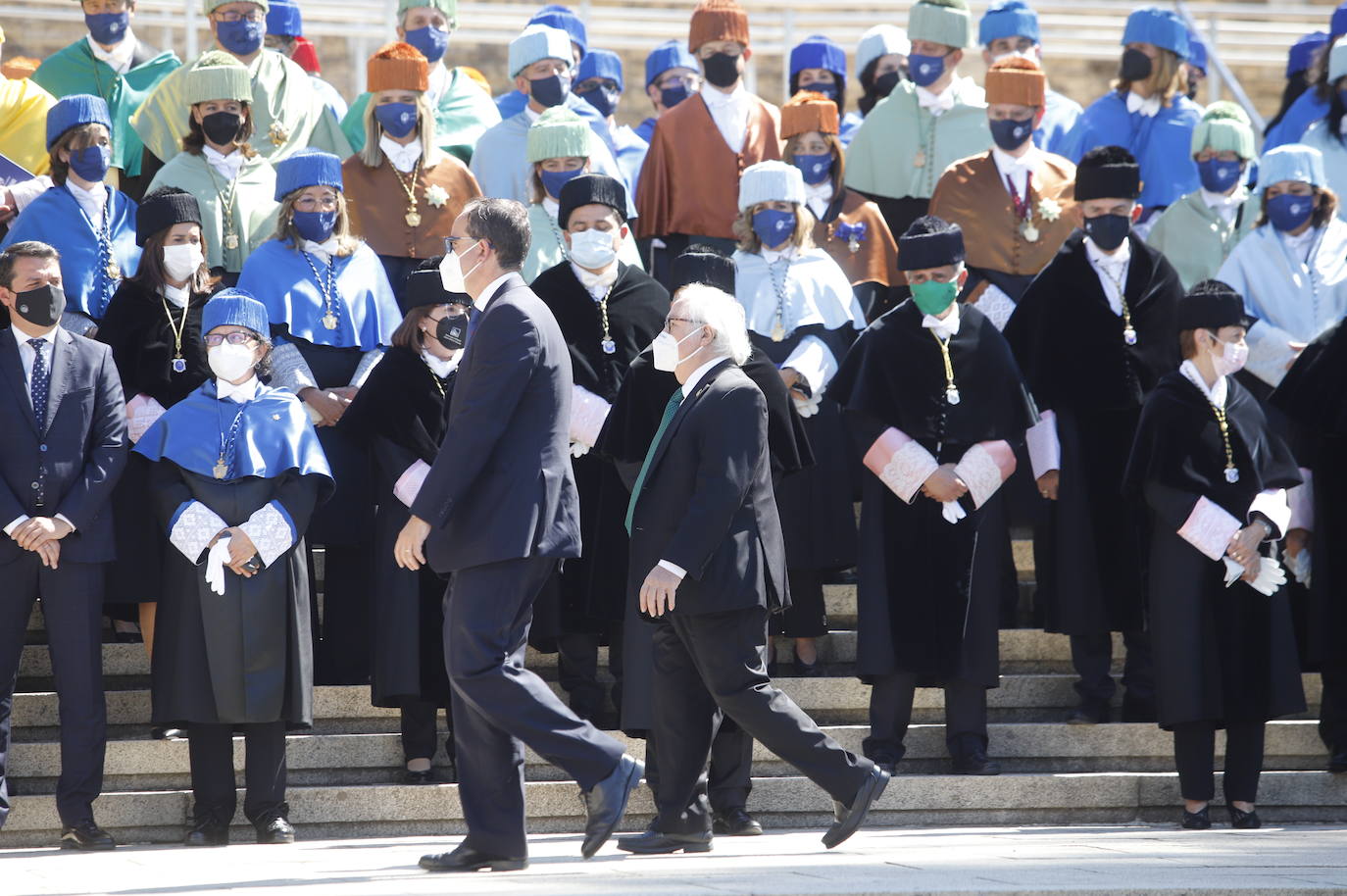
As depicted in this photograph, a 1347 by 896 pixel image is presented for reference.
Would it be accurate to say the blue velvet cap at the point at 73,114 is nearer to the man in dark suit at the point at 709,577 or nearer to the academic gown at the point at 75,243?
the academic gown at the point at 75,243

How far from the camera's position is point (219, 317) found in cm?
779

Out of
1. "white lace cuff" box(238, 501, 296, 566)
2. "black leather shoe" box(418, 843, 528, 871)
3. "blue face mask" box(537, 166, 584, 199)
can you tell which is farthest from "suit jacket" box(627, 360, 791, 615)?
"blue face mask" box(537, 166, 584, 199)

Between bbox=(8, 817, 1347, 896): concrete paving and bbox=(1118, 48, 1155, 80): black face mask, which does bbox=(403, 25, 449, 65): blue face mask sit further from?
bbox=(8, 817, 1347, 896): concrete paving

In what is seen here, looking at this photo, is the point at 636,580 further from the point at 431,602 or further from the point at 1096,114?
the point at 1096,114

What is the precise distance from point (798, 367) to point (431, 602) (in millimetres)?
1970

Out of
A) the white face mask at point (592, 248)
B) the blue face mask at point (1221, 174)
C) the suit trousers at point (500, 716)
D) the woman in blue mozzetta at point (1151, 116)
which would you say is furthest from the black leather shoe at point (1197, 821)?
the woman in blue mozzetta at point (1151, 116)

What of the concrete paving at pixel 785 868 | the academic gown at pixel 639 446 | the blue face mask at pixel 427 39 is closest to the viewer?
the concrete paving at pixel 785 868

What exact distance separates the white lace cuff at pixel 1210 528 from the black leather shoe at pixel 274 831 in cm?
367

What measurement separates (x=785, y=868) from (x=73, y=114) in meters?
4.80

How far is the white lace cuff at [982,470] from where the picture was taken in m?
8.43

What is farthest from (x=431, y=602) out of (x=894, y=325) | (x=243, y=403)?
(x=894, y=325)

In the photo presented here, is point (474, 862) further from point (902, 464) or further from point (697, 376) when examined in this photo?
point (902, 464)

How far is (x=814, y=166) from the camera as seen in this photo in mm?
10125

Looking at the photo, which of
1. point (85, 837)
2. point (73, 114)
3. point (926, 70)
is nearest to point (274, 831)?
point (85, 837)
